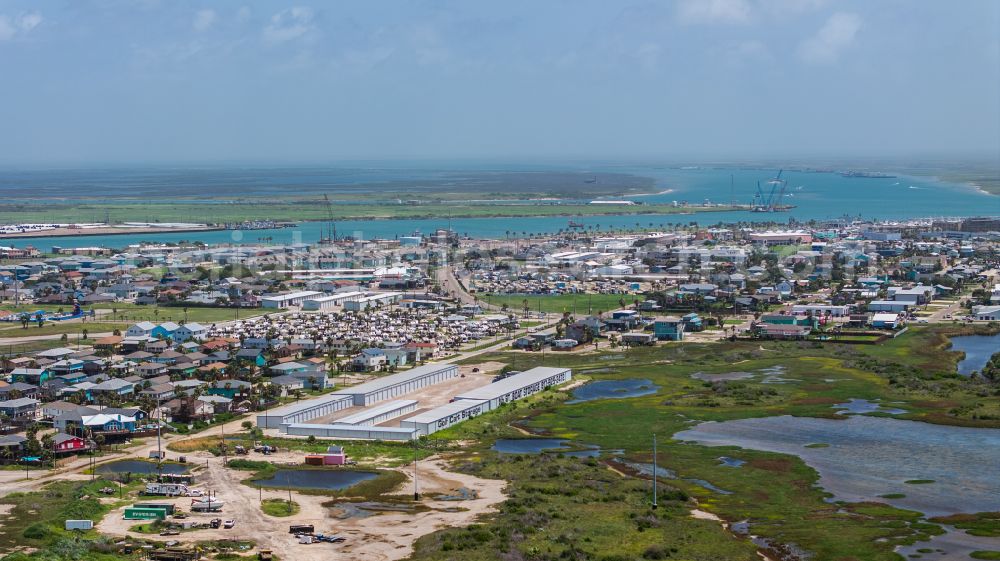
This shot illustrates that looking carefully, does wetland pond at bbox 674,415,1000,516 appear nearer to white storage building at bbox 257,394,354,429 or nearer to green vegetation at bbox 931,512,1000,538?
green vegetation at bbox 931,512,1000,538

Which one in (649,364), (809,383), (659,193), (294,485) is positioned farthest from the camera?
(659,193)

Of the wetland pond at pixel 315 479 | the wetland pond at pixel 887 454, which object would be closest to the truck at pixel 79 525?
the wetland pond at pixel 315 479

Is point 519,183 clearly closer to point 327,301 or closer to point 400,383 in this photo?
point 327,301

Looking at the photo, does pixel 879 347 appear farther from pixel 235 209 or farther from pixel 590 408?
pixel 235 209

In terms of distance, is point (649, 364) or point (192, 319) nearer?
point (649, 364)

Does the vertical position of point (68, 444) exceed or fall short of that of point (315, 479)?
it exceeds it

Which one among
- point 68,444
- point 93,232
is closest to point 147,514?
point 68,444

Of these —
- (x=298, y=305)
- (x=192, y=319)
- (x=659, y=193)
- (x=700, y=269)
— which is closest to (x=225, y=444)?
(x=192, y=319)
